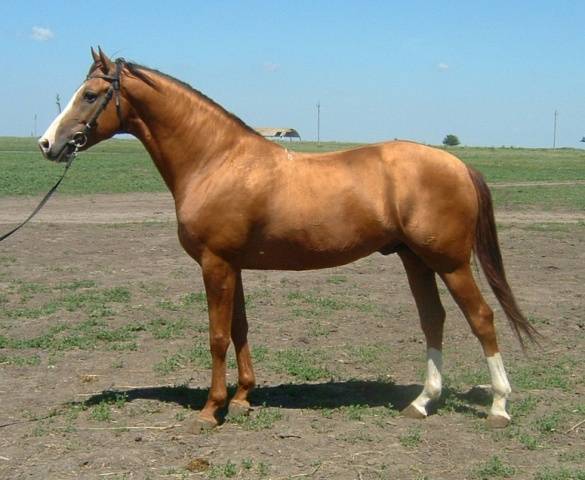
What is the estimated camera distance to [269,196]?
5277 millimetres

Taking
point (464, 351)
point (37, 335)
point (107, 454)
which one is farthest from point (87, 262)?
point (107, 454)

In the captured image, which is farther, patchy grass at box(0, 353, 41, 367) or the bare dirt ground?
patchy grass at box(0, 353, 41, 367)

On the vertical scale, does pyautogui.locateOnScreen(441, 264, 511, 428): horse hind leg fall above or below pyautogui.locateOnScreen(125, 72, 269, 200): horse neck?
below

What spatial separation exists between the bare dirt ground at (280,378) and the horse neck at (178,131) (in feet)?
5.65

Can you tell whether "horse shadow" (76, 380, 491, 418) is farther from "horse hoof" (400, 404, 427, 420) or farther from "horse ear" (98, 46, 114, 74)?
"horse ear" (98, 46, 114, 74)

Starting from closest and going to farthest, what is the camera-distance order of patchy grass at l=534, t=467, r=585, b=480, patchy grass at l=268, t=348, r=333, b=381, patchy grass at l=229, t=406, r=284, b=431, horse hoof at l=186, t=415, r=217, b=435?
patchy grass at l=534, t=467, r=585, b=480 < horse hoof at l=186, t=415, r=217, b=435 < patchy grass at l=229, t=406, r=284, b=431 < patchy grass at l=268, t=348, r=333, b=381

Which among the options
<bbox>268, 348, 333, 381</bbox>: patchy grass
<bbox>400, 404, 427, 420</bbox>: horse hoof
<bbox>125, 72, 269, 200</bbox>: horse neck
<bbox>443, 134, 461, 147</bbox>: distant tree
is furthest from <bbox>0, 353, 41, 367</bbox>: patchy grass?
<bbox>443, 134, 461, 147</bbox>: distant tree

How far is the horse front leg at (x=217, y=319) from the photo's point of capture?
5242 millimetres

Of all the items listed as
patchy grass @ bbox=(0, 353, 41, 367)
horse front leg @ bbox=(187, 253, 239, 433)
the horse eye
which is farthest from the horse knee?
patchy grass @ bbox=(0, 353, 41, 367)

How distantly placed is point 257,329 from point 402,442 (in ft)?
10.2

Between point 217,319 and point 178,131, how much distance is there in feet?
4.34

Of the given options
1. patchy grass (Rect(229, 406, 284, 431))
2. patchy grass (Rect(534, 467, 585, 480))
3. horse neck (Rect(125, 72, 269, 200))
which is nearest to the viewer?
patchy grass (Rect(534, 467, 585, 480))

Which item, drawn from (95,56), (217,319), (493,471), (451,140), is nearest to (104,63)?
(95,56)

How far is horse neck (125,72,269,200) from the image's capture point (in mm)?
5410
